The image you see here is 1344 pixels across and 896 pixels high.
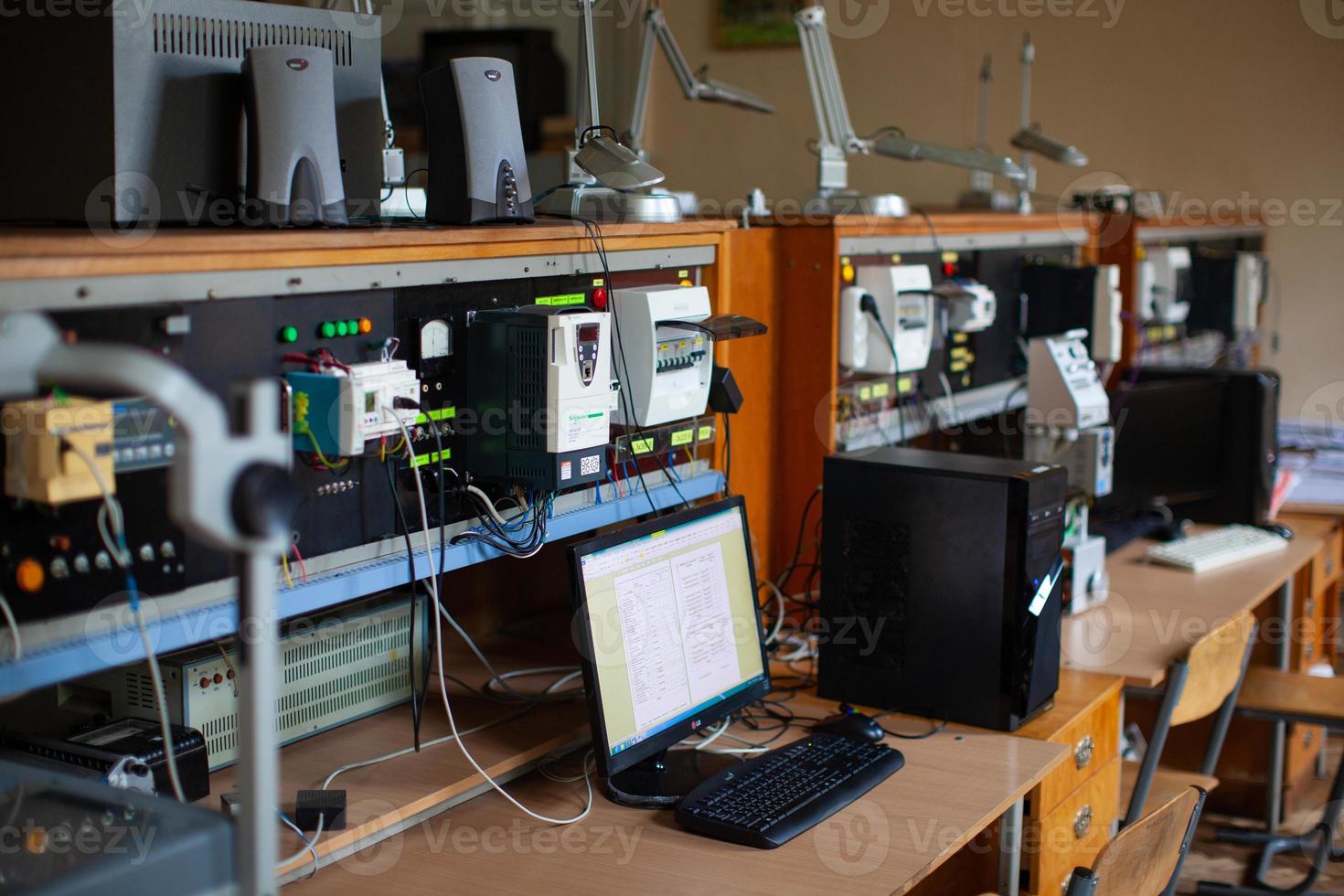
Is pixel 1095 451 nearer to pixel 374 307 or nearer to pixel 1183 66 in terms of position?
pixel 374 307

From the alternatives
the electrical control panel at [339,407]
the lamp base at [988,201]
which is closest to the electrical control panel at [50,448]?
the electrical control panel at [339,407]

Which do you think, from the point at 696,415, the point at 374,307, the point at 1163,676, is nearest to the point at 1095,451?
the point at 1163,676

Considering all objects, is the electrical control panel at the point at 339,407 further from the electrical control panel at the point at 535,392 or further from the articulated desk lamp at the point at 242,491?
the articulated desk lamp at the point at 242,491

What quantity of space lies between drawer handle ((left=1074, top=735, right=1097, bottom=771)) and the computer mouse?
35cm

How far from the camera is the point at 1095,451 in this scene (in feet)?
9.57

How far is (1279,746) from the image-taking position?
3.42 meters

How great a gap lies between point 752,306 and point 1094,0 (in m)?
2.81

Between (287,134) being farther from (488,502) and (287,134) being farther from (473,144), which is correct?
(488,502)

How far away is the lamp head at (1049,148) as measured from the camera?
344 centimetres

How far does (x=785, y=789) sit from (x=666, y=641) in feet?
0.86

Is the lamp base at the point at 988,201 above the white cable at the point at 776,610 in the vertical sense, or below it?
above

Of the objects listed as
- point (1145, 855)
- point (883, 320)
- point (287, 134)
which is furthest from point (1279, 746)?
point (287, 134)

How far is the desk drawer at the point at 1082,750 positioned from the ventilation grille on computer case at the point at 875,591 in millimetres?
298

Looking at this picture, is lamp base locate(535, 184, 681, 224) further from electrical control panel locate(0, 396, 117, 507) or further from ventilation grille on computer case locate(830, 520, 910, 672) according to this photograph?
electrical control panel locate(0, 396, 117, 507)
